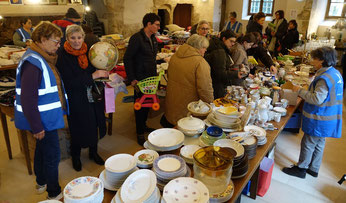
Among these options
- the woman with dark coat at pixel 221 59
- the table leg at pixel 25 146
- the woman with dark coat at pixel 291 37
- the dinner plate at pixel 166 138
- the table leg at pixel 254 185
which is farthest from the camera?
the woman with dark coat at pixel 291 37

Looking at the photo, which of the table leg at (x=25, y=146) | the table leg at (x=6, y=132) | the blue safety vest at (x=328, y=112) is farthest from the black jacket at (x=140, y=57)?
the blue safety vest at (x=328, y=112)

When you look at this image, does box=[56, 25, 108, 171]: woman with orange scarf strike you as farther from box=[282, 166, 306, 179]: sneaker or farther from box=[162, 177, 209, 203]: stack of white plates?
box=[282, 166, 306, 179]: sneaker

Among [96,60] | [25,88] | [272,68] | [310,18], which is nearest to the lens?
[25,88]

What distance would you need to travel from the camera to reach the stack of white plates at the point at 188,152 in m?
1.69

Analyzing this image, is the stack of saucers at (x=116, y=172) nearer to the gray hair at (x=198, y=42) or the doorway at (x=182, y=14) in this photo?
the gray hair at (x=198, y=42)

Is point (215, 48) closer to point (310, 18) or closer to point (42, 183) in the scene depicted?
point (42, 183)

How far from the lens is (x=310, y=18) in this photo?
8023mm

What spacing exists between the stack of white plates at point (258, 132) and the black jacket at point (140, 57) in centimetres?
164

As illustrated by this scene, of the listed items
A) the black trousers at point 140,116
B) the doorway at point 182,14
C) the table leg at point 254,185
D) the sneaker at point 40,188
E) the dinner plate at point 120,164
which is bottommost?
the sneaker at point 40,188

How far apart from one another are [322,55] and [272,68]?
1339 millimetres

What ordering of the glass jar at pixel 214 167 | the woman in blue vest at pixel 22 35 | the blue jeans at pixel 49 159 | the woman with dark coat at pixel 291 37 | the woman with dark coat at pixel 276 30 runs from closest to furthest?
the glass jar at pixel 214 167 → the blue jeans at pixel 49 159 → the woman in blue vest at pixel 22 35 → the woman with dark coat at pixel 291 37 → the woman with dark coat at pixel 276 30

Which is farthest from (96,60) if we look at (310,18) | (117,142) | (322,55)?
(310,18)

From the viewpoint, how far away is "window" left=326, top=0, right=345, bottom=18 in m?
8.36

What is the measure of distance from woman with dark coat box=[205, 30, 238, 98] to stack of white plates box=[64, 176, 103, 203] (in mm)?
2184
